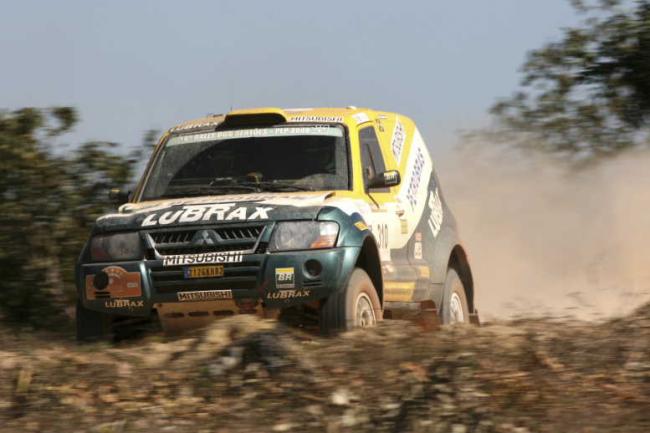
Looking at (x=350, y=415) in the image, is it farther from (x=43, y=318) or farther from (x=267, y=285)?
(x=43, y=318)

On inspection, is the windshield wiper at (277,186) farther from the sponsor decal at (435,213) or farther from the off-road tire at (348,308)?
the sponsor decal at (435,213)

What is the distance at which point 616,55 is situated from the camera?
14.6 meters

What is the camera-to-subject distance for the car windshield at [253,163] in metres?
8.73

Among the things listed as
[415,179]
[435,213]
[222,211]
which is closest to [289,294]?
[222,211]

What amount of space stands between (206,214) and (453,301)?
10.4 feet

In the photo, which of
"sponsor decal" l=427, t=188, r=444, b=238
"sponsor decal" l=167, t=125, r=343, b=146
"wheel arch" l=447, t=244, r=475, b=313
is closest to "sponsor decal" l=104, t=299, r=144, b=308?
"sponsor decal" l=167, t=125, r=343, b=146

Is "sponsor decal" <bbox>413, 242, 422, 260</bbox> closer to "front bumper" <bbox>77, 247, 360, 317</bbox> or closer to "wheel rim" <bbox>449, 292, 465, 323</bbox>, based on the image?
"wheel rim" <bbox>449, 292, 465, 323</bbox>

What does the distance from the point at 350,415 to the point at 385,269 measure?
9.70ft

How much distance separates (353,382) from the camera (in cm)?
617

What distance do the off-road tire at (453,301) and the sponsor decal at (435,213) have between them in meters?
0.43

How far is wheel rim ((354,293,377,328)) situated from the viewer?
7.86m

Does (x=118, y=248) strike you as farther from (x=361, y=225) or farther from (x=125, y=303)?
(x=361, y=225)

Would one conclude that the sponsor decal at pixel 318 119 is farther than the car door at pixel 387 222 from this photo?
Yes

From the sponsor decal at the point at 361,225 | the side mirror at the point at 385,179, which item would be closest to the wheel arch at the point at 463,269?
the side mirror at the point at 385,179
